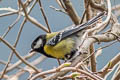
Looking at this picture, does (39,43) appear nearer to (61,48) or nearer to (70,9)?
(61,48)

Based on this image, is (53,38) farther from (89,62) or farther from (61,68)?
(61,68)

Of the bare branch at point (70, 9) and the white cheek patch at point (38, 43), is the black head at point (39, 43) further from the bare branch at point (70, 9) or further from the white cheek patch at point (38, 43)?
the bare branch at point (70, 9)

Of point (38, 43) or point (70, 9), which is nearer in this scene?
point (70, 9)

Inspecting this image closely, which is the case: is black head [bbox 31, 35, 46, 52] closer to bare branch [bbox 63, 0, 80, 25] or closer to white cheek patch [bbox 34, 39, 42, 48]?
white cheek patch [bbox 34, 39, 42, 48]

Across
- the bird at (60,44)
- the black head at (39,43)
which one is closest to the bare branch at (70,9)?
the bird at (60,44)

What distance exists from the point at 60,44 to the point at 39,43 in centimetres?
12

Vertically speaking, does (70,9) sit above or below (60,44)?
above

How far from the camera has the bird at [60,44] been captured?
146 centimetres

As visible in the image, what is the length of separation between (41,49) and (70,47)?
17 cm

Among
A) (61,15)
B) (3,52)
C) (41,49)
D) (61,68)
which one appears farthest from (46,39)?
(3,52)

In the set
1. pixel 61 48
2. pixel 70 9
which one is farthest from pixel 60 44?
pixel 70 9

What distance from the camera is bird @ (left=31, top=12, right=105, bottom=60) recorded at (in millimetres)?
1462

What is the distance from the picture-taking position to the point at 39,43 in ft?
5.03

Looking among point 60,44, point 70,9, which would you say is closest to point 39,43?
point 60,44
